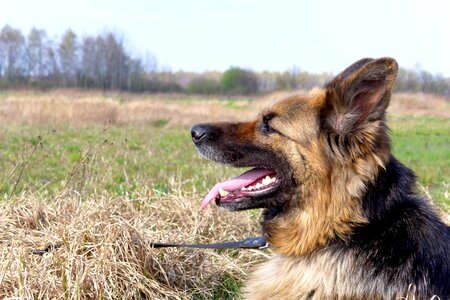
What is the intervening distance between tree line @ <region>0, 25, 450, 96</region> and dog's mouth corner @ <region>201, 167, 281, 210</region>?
205 ft

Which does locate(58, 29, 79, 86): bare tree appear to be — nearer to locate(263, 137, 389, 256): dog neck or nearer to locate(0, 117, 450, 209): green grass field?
locate(0, 117, 450, 209): green grass field

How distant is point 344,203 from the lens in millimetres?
3441

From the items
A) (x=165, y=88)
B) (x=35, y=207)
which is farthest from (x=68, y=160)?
(x=165, y=88)

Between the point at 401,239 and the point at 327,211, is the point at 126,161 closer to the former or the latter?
the point at 327,211

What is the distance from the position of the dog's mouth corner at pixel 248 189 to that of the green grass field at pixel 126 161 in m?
1.00

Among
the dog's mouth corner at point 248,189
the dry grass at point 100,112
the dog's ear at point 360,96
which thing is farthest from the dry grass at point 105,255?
the dry grass at point 100,112

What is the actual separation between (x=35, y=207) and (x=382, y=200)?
11.9 ft

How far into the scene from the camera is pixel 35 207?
17.9 ft

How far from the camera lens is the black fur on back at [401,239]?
331cm

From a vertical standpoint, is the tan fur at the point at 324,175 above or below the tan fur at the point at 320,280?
above

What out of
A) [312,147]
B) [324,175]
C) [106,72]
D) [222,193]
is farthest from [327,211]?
[106,72]

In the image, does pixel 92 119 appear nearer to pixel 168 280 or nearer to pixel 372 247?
pixel 168 280

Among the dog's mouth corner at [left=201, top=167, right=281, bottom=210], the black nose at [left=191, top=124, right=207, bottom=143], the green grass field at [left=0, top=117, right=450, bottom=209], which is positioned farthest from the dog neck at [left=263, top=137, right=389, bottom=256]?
the black nose at [left=191, top=124, right=207, bottom=143]

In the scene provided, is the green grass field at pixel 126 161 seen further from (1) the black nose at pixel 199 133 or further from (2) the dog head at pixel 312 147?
(1) the black nose at pixel 199 133
